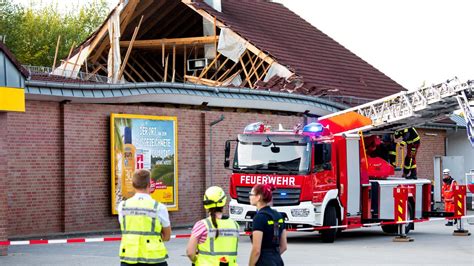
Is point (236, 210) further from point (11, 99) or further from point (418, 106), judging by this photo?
point (11, 99)

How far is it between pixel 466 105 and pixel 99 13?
56981mm

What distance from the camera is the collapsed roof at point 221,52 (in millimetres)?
34969

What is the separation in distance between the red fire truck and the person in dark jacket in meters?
11.0

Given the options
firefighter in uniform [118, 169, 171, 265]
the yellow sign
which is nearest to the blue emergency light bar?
the yellow sign

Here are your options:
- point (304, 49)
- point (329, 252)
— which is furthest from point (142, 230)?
point (304, 49)

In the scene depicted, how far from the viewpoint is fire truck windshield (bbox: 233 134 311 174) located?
20203 millimetres

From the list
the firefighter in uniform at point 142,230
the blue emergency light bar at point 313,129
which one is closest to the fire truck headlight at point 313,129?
the blue emergency light bar at point 313,129

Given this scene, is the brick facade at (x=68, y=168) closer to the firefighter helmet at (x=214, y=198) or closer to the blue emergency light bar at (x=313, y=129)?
the blue emergency light bar at (x=313, y=129)

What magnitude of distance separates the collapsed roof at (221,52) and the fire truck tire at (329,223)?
12.3 metres

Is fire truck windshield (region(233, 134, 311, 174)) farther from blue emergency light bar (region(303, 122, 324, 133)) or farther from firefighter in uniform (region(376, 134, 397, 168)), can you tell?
firefighter in uniform (region(376, 134, 397, 168))

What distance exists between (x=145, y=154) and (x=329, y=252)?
843 cm

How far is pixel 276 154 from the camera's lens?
20.3 metres

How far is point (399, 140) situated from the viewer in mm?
26000

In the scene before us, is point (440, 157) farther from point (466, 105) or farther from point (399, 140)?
point (466, 105)
